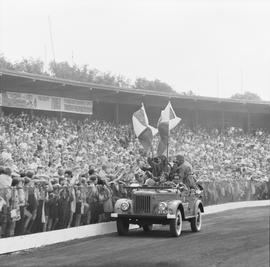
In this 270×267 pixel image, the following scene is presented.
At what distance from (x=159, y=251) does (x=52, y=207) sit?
309 centimetres

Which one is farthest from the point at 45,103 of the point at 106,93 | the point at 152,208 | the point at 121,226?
the point at 152,208

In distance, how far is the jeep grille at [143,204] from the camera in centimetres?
1491

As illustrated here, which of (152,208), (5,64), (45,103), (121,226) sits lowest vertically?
(121,226)

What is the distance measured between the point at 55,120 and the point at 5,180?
16.2 m

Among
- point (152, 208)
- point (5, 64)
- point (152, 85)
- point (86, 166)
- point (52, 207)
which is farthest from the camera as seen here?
point (152, 85)

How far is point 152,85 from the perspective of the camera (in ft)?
217

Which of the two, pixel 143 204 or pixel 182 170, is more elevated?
pixel 182 170

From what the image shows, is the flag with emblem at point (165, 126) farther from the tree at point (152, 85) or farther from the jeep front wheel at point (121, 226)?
the tree at point (152, 85)

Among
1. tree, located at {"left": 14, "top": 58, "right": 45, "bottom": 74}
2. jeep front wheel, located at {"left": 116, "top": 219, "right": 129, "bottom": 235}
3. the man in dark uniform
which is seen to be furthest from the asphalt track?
tree, located at {"left": 14, "top": 58, "right": 45, "bottom": 74}

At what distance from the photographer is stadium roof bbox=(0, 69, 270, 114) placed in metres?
27.2

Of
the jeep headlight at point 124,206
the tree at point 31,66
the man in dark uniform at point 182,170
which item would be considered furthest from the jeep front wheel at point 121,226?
the tree at point 31,66

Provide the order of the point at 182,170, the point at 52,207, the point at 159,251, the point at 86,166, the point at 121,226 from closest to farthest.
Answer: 1. the point at 159,251
2. the point at 52,207
3. the point at 121,226
4. the point at 182,170
5. the point at 86,166

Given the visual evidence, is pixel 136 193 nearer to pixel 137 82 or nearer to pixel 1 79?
pixel 1 79

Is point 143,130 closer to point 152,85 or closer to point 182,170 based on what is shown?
point 182,170
